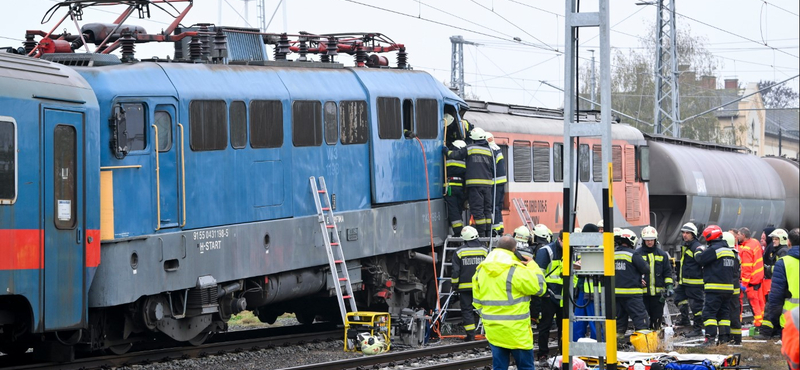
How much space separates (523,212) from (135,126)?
9737mm

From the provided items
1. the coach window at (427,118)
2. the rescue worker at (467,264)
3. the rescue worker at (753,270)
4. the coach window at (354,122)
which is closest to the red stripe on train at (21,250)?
the coach window at (354,122)

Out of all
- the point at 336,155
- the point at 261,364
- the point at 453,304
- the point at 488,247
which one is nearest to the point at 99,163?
the point at 261,364

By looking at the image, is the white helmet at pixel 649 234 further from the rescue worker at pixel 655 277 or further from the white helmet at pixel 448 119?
the white helmet at pixel 448 119

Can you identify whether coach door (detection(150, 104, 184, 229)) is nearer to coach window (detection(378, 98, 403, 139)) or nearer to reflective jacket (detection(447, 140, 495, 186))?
coach window (detection(378, 98, 403, 139))

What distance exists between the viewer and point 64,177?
12.0m

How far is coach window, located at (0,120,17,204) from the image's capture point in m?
11.2

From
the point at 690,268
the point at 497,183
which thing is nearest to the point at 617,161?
the point at 497,183

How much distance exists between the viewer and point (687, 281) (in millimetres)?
17094

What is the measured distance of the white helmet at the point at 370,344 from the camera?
15.0m

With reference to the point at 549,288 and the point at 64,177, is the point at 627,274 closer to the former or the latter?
the point at 549,288

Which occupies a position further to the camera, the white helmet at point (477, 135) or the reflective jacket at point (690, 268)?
the white helmet at point (477, 135)

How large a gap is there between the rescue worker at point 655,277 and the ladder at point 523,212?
427cm

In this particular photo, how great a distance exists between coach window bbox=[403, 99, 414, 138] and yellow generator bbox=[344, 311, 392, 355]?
12.0ft

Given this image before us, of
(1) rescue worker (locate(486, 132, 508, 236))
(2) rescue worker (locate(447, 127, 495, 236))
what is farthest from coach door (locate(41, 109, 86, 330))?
(1) rescue worker (locate(486, 132, 508, 236))
